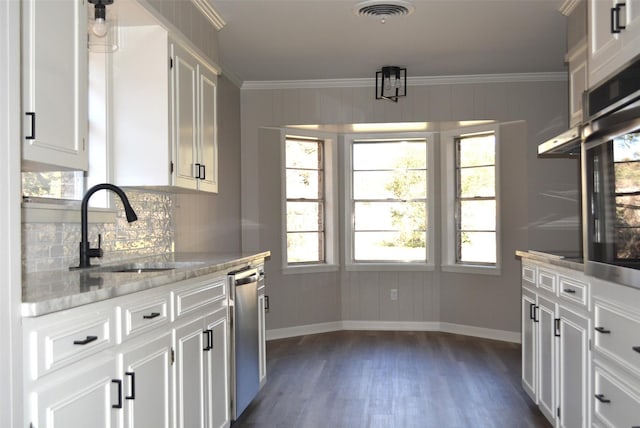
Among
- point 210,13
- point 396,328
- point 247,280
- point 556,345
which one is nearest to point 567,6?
point 556,345

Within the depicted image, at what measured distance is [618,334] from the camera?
2.22 m

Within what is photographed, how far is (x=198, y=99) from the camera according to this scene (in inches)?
141

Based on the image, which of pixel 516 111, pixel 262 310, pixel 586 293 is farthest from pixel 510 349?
pixel 586 293

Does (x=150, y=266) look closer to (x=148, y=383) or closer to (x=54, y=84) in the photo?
(x=148, y=383)

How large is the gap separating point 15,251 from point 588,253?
211 centimetres

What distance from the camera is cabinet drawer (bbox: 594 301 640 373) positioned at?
205cm

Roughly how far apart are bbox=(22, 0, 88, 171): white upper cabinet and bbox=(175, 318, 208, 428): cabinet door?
0.80m

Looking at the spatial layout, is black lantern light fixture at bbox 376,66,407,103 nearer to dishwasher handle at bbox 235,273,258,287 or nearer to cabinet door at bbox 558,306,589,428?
dishwasher handle at bbox 235,273,258,287

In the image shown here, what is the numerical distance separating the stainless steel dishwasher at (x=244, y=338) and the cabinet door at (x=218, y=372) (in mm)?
91

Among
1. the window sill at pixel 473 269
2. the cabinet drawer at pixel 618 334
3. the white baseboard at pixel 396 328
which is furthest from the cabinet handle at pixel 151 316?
the window sill at pixel 473 269

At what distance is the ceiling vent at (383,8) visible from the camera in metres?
3.73

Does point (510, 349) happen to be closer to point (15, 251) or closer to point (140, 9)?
point (140, 9)

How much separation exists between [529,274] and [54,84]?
2700 mm

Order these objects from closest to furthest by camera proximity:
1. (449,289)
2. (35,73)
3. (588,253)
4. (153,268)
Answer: (35,73) < (588,253) < (153,268) < (449,289)
